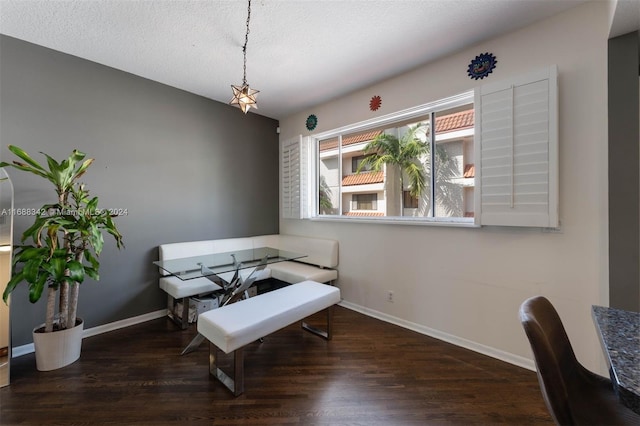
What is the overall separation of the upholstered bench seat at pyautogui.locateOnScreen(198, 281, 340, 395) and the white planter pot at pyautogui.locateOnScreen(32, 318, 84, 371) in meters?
1.12

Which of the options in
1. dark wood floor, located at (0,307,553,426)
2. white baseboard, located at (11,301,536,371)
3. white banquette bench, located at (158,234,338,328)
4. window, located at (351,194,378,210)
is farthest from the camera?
window, located at (351,194,378,210)

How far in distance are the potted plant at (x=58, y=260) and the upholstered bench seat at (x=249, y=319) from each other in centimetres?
110

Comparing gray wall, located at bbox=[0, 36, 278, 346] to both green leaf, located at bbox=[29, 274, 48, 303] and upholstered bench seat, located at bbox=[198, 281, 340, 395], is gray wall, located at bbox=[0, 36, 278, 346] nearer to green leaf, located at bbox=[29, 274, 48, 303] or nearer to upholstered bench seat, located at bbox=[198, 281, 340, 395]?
green leaf, located at bbox=[29, 274, 48, 303]

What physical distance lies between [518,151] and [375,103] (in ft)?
5.05

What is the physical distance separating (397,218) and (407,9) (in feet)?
5.99

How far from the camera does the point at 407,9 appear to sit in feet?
6.07

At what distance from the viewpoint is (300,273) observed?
3.05 m

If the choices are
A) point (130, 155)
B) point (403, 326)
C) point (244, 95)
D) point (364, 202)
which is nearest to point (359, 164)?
point (364, 202)

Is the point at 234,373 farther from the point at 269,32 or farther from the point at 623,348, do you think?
the point at 269,32

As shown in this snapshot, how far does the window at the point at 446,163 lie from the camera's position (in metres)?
1.88

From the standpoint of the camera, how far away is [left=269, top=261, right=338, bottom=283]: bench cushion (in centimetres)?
301

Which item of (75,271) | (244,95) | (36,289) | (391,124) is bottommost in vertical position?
(36,289)

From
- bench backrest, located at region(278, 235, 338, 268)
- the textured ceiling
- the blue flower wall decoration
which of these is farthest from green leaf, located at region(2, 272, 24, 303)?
the blue flower wall decoration

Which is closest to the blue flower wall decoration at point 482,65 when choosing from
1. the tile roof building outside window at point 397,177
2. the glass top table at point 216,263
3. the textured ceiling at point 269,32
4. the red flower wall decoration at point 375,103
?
the textured ceiling at point 269,32
